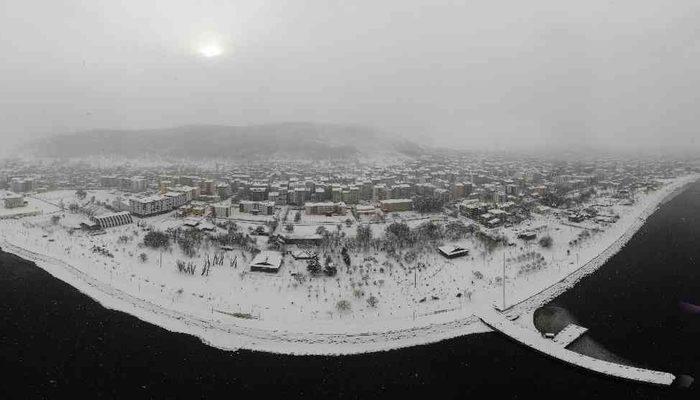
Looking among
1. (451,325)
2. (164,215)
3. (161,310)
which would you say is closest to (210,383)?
(161,310)

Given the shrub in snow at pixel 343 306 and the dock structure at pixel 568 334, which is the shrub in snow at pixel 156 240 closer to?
the shrub in snow at pixel 343 306

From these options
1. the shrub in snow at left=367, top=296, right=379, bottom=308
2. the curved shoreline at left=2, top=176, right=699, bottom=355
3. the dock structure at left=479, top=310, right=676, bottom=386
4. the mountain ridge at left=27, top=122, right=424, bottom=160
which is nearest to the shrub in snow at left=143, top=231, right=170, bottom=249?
the curved shoreline at left=2, top=176, right=699, bottom=355

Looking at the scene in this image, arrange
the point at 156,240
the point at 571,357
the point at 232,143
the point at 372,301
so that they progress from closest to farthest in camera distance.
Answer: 1. the point at 571,357
2. the point at 372,301
3. the point at 156,240
4. the point at 232,143

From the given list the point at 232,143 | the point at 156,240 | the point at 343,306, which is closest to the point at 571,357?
the point at 343,306

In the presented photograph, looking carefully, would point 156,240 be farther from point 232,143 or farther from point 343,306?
point 232,143

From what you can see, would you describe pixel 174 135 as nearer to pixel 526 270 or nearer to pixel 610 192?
pixel 610 192

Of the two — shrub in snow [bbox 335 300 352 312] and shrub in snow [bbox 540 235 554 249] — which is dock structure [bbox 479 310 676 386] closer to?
shrub in snow [bbox 335 300 352 312]
